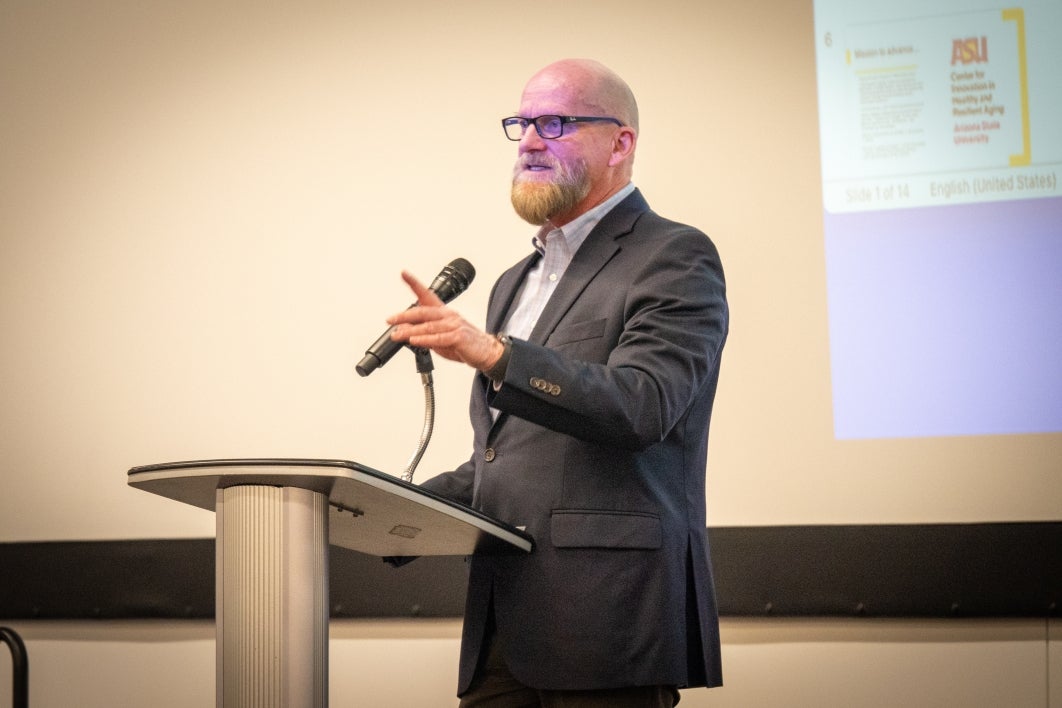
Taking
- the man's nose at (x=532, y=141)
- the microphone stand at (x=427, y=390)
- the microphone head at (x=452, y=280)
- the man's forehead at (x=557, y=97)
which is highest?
the man's forehead at (x=557, y=97)

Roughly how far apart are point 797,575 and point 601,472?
1459mm

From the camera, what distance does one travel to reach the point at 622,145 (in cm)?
217

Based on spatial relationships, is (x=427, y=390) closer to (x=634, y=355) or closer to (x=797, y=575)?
(x=634, y=355)

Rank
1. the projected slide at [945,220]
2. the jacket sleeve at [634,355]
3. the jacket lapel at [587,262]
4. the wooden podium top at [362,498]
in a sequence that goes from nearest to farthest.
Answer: the wooden podium top at [362,498]
the jacket sleeve at [634,355]
the jacket lapel at [587,262]
the projected slide at [945,220]

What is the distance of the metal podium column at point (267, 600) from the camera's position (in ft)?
4.88

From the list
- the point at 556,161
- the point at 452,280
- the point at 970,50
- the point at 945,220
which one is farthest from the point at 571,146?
the point at 970,50

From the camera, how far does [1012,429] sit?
2947 mm

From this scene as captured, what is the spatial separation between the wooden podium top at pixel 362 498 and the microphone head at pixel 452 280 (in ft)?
1.29

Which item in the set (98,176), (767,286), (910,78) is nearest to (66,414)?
(98,176)

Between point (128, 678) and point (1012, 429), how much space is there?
268 centimetres

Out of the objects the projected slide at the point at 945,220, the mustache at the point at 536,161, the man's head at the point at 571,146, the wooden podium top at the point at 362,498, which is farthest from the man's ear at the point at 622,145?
the projected slide at the point at 945,220

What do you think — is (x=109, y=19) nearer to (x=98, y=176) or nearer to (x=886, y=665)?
(x=98, y=176)

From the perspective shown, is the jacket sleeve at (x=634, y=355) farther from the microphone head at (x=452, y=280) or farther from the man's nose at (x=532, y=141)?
the man's nose at (x=532, y=141)

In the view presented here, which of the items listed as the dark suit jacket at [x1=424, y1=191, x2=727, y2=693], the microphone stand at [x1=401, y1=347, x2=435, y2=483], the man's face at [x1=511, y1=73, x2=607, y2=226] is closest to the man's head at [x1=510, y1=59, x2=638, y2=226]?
the man's face at [x1=511, y1=73, x2=607, y2=226]
